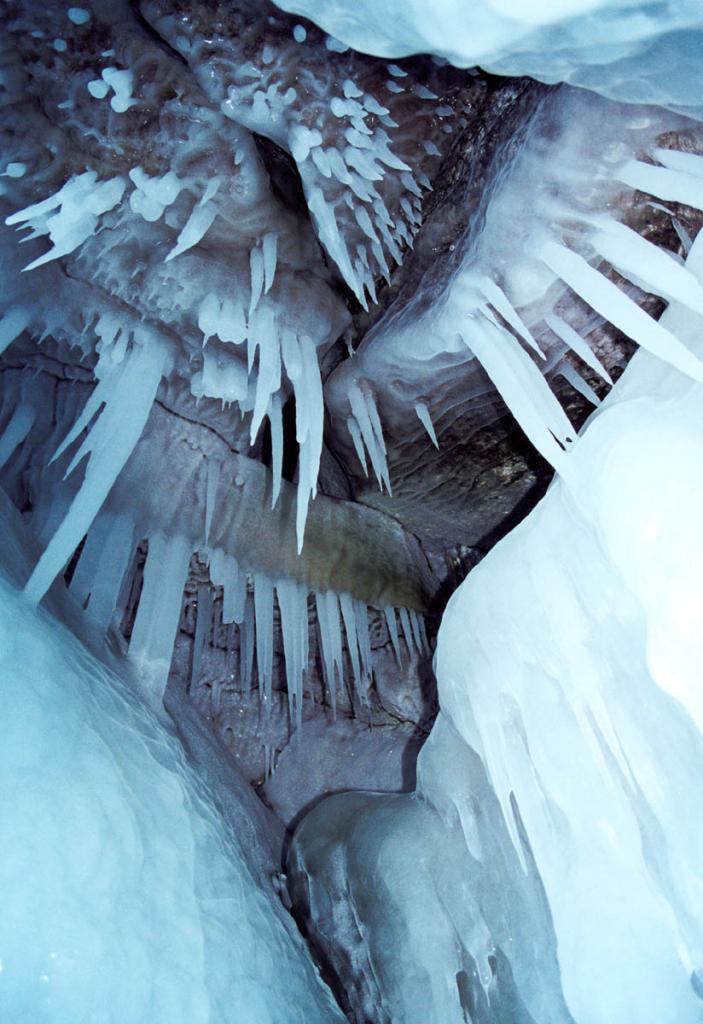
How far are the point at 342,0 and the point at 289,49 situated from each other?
1.07ft

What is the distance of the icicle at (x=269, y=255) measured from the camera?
1.38 m

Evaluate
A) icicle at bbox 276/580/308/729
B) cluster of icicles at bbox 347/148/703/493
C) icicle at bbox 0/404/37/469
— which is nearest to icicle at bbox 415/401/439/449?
cluster of icicles at bbox 347/148/703/493

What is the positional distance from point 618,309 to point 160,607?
0.99m

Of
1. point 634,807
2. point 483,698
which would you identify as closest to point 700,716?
point 634,807

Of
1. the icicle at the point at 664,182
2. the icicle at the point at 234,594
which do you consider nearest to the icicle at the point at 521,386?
the icicle at the point at 664,182

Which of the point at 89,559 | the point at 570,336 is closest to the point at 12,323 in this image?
the point at 89,559

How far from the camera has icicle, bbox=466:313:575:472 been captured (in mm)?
1117

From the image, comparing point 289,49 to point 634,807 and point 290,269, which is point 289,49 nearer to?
point 290,269

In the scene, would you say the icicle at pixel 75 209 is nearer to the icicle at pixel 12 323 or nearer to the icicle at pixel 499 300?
the icicle at pixel 12 323

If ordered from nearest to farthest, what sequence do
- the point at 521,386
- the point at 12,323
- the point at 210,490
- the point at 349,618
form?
the point at 521,386 < the point at 12,323 < the point at 210,490 < the point at 349,618

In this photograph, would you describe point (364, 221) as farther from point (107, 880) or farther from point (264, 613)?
point (107, 880)

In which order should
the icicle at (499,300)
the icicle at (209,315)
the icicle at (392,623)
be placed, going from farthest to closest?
1. the icicle at (392,623)
2. the icicle at (209,315)
3. the icicle at (499,300)

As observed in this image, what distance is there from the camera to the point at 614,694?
3.27 feet

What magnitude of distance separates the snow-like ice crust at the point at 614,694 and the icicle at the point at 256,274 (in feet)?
1.80
